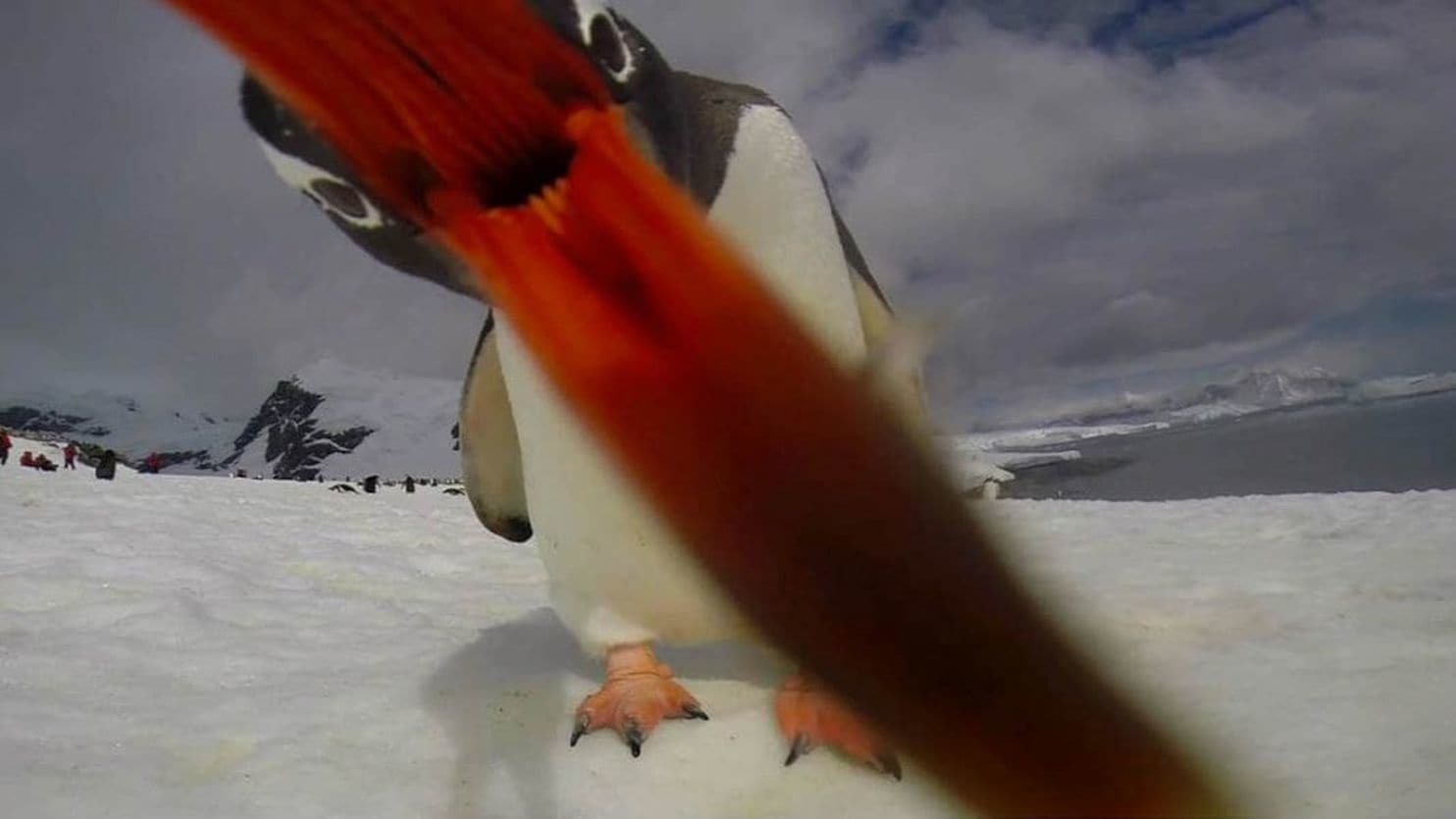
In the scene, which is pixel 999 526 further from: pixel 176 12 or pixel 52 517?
pixel 52 517

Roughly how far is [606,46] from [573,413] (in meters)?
0.64

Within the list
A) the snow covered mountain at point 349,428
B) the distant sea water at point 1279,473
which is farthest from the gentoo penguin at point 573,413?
the snow covered mountain at point 349,428

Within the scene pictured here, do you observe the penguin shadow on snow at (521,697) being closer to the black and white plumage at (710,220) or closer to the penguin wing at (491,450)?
the black and white plumage at (710,220)

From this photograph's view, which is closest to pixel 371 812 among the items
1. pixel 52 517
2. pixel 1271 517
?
pixel 1271 517

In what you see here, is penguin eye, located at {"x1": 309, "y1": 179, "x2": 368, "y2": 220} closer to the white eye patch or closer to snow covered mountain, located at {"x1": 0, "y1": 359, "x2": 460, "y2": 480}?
the white eye patch

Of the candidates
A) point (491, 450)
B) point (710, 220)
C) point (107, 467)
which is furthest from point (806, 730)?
point (107, 467)

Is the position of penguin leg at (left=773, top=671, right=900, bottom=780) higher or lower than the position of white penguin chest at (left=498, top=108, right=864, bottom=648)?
lower

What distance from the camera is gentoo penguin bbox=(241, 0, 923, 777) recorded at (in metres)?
0.98

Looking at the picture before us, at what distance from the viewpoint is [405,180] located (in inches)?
35.2

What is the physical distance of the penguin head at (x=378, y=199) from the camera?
101 cm

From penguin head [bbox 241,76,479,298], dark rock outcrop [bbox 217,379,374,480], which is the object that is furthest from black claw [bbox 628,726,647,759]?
dark rock outcrop [bbox 217,379,374,480]

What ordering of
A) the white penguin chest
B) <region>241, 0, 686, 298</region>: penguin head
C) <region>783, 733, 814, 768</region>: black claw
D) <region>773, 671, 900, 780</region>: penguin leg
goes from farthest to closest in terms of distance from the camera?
<region>783, 733, 814, 768</region>: black claw
the white penguin chest
<region>773, 671, 900, 780</region>: penguin leg
<region>241, 0, 686, 298</region>: penguin head

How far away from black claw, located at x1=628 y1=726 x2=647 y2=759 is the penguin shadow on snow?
4 cm

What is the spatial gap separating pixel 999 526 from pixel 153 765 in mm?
2724
